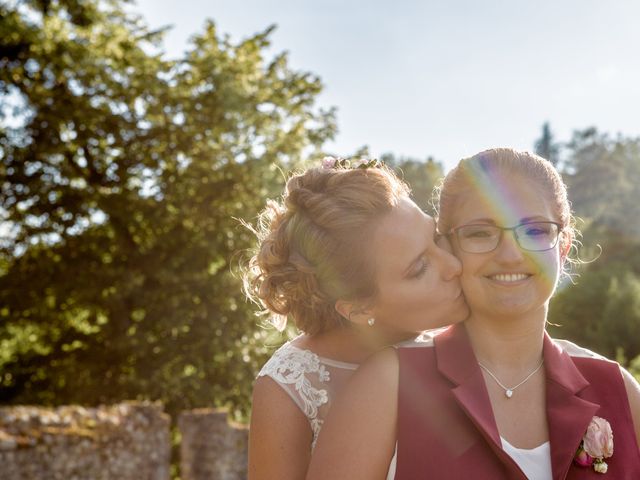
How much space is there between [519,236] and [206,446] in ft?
39.9

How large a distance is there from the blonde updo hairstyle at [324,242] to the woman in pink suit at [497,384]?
1.22 feet

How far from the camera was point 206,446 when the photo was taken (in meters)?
13.8

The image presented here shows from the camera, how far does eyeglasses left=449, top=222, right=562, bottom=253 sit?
2.48m

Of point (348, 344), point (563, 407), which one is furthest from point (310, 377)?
point (563, 407)

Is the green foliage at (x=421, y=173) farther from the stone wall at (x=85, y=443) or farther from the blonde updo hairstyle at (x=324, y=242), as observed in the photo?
the blonde updo hairstyle at (x=324, y=242)

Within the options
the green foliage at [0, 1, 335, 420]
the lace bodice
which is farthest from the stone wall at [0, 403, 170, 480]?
the lace bodice

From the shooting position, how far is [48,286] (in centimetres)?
1686

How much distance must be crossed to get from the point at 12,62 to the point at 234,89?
488 cm

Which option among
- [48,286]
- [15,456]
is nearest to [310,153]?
[48,286]

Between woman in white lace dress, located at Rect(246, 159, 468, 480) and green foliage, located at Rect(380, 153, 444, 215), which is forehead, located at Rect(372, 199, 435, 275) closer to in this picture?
woman in white lace dress, located at Rect(246, 159, 468, 480)

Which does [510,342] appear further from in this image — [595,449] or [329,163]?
[329,163]

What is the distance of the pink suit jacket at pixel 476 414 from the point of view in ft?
7.45

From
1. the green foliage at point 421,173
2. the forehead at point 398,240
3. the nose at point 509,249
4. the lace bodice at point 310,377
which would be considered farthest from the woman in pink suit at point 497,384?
the green foliage at point 421,173

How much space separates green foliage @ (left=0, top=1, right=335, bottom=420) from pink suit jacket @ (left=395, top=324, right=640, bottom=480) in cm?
1327
